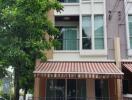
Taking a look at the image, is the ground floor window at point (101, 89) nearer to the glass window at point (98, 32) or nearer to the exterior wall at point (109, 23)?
the exterior wall at point (109, 23)

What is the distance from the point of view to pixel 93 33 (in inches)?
947

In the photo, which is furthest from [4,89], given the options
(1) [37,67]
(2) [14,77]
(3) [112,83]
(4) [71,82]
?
(3) [112,83]

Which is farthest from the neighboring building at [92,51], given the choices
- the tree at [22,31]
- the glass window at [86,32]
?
the tree at [22,31]

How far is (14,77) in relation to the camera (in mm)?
20250

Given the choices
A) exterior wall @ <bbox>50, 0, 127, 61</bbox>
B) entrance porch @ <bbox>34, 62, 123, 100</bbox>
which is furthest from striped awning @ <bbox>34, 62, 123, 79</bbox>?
exterior wall @ <bbox>50, 0, 127, 61</bbox>

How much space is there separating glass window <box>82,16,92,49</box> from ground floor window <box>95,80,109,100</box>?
3048mm

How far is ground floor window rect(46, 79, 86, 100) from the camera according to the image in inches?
931

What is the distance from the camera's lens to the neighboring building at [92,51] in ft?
75.9

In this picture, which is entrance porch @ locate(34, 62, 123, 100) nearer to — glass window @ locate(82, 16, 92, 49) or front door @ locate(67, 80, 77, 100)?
front door @ locate(67, 80, 77, 100)

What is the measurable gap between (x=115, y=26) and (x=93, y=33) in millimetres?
1952

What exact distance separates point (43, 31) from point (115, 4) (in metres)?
7.89

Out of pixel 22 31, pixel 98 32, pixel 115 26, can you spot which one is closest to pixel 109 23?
pixel 115 26

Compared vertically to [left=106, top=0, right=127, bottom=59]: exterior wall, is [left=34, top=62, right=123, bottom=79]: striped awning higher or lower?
lower

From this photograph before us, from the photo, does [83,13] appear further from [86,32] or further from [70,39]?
[70,39]
